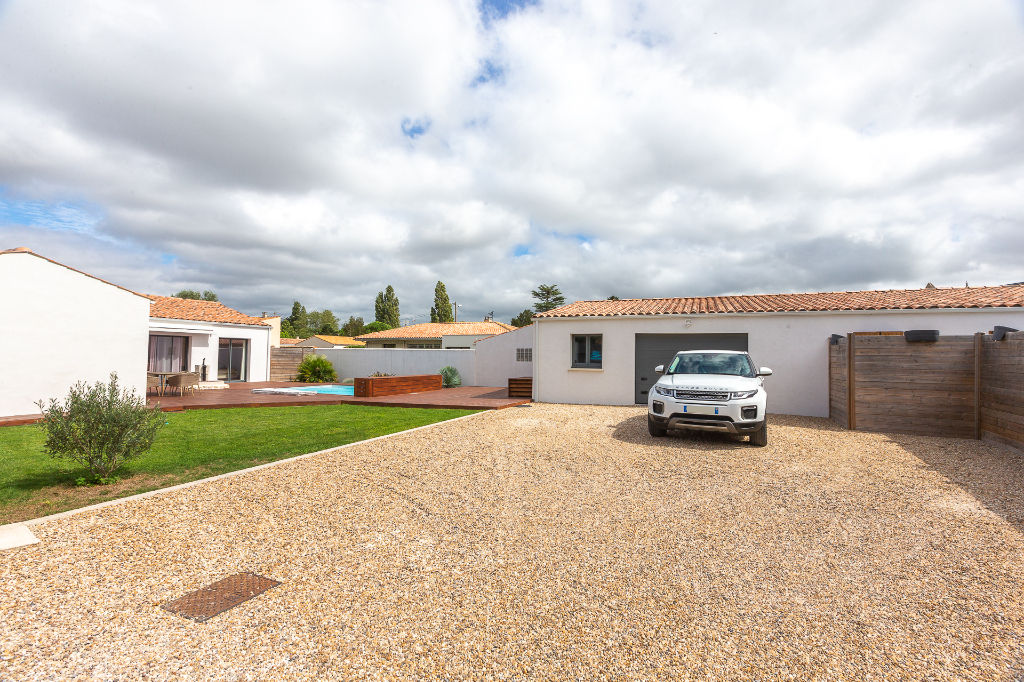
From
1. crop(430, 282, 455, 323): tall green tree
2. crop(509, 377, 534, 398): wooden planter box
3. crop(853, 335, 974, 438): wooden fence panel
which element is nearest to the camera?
crop(853, 335, 974, 438): wooden fence panel

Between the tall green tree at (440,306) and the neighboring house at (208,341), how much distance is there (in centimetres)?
3790

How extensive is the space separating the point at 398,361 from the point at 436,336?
15.9 metres

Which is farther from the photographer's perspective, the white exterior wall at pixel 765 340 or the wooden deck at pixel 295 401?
the wooden deck at pixel 295 401

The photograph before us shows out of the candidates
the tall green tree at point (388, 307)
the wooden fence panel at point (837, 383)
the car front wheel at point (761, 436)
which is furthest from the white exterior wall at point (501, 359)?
the tall green tree at point (388, 307)

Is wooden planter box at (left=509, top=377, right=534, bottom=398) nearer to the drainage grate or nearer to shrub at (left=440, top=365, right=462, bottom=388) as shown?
shrub at (left=440, top=365, right=462, bottom=388)

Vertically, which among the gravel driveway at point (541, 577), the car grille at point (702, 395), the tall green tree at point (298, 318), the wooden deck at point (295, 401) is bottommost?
the gravel driveway at point (541, 577)

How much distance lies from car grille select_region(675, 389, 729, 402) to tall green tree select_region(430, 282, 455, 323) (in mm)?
55527

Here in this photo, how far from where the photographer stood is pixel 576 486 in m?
6.05

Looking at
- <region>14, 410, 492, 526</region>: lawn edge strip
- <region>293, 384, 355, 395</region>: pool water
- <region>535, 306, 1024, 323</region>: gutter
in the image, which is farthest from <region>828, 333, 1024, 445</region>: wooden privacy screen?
<region>293, 384, 355, 395</region>: pool water

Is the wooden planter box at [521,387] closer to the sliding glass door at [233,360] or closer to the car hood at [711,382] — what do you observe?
the car hood at [711,382]

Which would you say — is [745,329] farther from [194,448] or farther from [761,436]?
[194,448]

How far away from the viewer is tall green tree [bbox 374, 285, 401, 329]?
69.9 metres

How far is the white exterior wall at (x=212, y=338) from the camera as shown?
792 inches

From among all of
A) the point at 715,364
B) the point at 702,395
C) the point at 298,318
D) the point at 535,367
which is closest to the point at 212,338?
the point at 535,367
